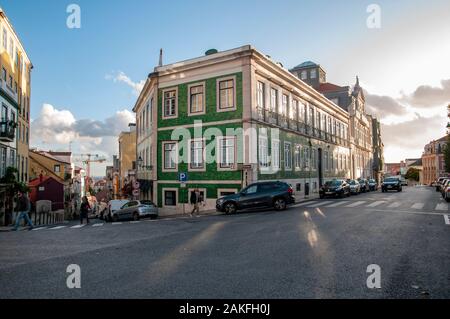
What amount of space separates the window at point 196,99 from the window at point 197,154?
8.03ft

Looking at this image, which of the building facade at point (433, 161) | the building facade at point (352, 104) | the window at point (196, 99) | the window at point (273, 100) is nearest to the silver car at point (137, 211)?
the window at point (196, 99)

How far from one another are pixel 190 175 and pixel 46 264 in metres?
18.7

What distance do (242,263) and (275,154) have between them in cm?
2053

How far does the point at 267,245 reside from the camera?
868 centimetres

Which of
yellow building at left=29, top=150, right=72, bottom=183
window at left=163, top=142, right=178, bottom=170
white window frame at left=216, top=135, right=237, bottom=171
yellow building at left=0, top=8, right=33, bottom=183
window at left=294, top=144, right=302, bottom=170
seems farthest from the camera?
yellow building at left=29, top=150, right=72, bottom=183

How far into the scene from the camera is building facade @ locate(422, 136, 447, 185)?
314 feet

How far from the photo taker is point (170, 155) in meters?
27.3

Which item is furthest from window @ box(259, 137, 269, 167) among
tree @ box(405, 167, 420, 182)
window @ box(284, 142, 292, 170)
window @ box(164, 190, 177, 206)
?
tree @ box(405, 167, 420, 182)

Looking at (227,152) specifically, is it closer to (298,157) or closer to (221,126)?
(221,126)

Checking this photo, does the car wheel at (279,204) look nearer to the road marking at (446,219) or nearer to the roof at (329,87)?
the road marking at (446,219)

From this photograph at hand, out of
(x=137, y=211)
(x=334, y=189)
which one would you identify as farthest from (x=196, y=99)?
(x=334, y=189)

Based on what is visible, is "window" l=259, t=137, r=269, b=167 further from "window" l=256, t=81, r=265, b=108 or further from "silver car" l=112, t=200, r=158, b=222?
"silver car" l=112, t=200, r=158, b=222

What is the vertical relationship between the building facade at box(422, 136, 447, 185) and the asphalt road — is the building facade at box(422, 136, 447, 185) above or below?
above
